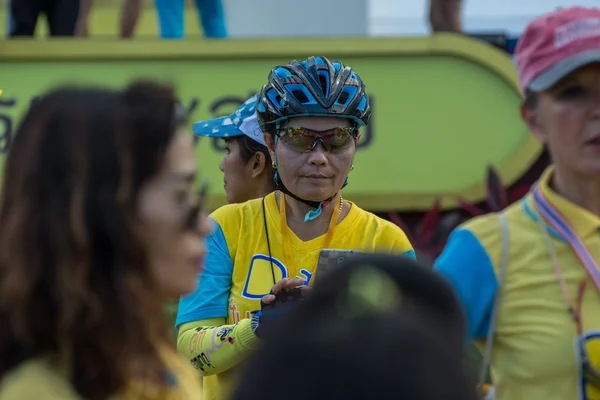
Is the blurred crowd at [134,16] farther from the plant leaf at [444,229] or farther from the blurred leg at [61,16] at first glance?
the plant leaf at [444,229]

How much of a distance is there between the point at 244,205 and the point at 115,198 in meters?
1.70

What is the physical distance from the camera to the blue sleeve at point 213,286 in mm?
3352

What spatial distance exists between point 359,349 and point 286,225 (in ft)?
7.61

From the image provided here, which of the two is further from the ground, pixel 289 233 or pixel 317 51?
pixel 317 51

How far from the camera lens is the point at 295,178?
3498 mm

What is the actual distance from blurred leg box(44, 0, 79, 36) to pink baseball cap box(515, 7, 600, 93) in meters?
6.81

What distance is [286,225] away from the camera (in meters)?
3.45

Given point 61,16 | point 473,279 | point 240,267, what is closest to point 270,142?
point 240,267

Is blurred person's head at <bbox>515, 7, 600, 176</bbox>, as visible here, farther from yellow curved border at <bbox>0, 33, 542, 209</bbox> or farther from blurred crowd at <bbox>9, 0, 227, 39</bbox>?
blurred crowd at <bbox>9, 0, 227, 39</bbox>

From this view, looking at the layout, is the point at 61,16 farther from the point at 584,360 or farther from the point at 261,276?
the point at 584,360

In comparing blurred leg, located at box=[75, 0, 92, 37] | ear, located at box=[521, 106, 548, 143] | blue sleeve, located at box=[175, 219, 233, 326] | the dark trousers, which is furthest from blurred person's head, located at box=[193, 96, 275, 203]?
blurred leg, located at box=[75, 0, 92, 37]

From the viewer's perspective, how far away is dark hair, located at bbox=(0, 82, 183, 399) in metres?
1.81

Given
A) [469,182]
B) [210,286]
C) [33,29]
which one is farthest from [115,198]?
[33,29]

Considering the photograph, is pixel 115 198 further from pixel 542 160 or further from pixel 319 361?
pixel 542 160
